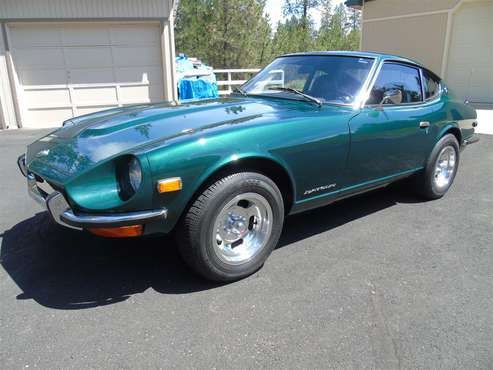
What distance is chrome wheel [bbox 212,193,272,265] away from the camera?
2.77 m

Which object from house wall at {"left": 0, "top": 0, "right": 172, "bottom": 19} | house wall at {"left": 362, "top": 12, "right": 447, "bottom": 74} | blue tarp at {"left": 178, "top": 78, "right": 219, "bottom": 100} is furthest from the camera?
house wall at {"left": 362, "top": 12, "right": 447, "bottom": 74}

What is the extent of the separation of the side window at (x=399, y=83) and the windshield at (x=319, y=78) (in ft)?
0.56

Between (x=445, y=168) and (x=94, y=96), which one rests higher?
(x=94, y=96)

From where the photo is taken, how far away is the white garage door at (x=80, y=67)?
32.1 ft

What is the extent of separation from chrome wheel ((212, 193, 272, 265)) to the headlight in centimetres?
61

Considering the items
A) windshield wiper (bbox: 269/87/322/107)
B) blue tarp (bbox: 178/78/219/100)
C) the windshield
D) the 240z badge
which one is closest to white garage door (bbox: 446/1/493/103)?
blue tarp (bbox: 178/78/219/100)

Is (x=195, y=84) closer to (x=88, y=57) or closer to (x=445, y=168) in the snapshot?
(x=88, y=57)

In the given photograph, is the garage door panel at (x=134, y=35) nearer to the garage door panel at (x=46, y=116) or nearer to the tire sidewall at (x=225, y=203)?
the garage door panel at (x=46, y=116)

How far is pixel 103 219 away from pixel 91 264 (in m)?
0.93

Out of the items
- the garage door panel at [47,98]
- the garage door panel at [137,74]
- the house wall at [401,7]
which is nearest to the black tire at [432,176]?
the garage door panel at [137,74]

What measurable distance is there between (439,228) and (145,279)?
2710 millimetres

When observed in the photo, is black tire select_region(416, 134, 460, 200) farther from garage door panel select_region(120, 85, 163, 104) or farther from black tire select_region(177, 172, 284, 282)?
garage door panel select_region(120, 85, 163, 104)

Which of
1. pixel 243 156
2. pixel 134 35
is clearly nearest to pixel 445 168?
pixel 243 156

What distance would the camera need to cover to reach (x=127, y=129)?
287 centimetres
